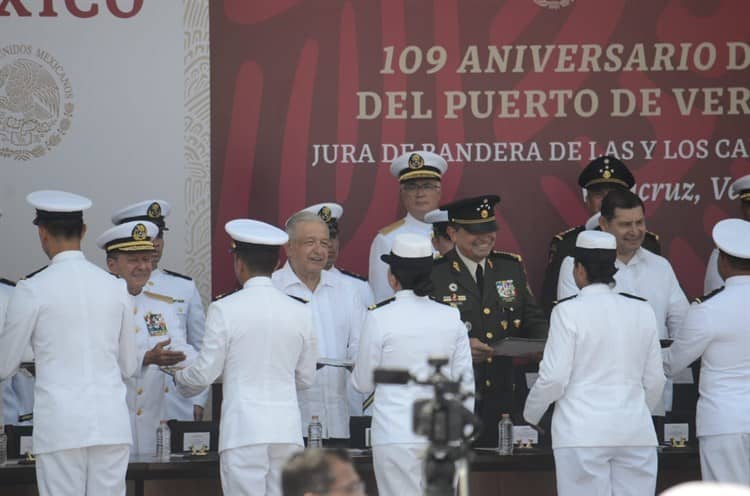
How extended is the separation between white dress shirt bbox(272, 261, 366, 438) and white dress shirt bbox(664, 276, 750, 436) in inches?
69.5

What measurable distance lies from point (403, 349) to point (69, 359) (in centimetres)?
138

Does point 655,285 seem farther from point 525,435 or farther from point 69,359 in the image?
point 69,359

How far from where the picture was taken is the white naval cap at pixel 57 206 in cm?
609

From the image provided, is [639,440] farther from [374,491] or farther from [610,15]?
[610,15]

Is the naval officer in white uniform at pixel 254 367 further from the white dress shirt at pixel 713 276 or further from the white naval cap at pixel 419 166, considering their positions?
the white dress shirt at pixel 713 276

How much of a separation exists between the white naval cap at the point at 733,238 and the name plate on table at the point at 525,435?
1.26 m

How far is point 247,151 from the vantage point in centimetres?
902

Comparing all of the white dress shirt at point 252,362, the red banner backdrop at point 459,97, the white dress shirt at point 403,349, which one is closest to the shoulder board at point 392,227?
the red banner backdrop at point 459,97

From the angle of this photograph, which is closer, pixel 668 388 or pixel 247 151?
pixel 668 388

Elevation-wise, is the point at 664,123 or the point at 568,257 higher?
the point at 664,123

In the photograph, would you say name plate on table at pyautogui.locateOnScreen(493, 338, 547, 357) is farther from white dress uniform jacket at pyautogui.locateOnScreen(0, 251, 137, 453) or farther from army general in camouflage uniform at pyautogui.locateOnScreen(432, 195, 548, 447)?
white dress uniform jacket at pyautogui.locateOnScreen(0, 251, 137, 453)

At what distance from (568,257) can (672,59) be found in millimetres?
1884

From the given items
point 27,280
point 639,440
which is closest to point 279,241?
point 27,280

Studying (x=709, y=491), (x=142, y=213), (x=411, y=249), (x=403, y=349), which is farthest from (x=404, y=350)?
(x=709, y=491)
